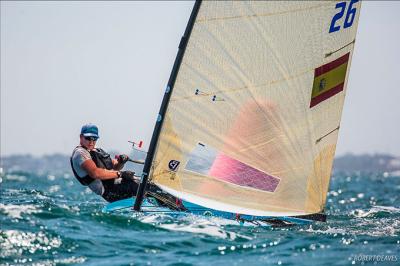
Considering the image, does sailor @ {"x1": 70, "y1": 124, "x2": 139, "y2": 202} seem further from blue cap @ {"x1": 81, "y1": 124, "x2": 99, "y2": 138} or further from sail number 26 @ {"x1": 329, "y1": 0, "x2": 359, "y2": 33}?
sail number 26 @ {"x1": 329, "y1": 0, "x2": 359, "y2": 33}

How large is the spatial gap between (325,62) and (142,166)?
11.5 ft

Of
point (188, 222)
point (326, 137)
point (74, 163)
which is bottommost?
point (188, 222)

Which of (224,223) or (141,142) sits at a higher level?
(141,142)

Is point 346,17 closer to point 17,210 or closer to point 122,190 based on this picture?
point 122,190

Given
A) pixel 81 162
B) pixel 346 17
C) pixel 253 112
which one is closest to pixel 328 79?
pixel 346 17

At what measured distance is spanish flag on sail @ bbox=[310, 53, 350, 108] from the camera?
34.2 feet

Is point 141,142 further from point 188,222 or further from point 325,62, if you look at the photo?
point 325,62

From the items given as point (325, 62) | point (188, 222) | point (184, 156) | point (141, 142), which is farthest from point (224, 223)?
point (325, 62)

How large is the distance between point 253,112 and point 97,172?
2666 millimetres

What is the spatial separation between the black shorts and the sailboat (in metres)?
0.29

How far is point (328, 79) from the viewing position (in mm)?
10500

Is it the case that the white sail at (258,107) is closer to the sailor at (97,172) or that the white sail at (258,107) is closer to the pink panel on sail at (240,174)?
the pink panel on sail at (240,174)

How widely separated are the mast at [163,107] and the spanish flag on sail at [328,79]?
6.83 ft

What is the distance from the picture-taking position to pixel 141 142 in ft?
37.7
